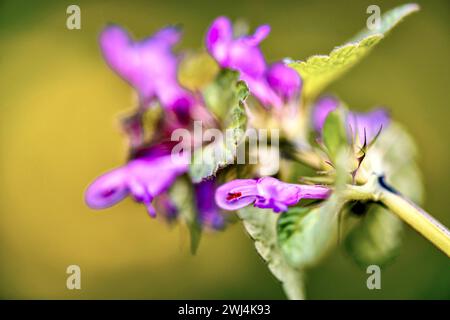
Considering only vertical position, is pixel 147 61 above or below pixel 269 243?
above

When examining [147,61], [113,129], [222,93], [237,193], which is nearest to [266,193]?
[237,193]

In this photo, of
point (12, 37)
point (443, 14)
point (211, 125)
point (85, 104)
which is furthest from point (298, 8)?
point (211, 125)

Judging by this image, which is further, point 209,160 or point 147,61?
point 147,61

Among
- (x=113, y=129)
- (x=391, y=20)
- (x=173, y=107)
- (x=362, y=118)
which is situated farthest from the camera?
(x=113, y=129)

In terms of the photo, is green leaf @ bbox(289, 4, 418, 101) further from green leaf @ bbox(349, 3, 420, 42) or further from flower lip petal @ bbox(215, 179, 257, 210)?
flower lip petal @ bbox(215, 179, 257, 210)

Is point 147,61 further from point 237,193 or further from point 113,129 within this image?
point 113,129

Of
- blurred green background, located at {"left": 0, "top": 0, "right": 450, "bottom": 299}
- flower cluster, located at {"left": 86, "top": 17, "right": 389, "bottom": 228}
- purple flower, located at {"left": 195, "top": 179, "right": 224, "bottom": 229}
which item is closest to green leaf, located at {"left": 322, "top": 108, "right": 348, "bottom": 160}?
flower cluster, located at {"left": 86, "top": 17, "right": 389, "bottom": 228}
